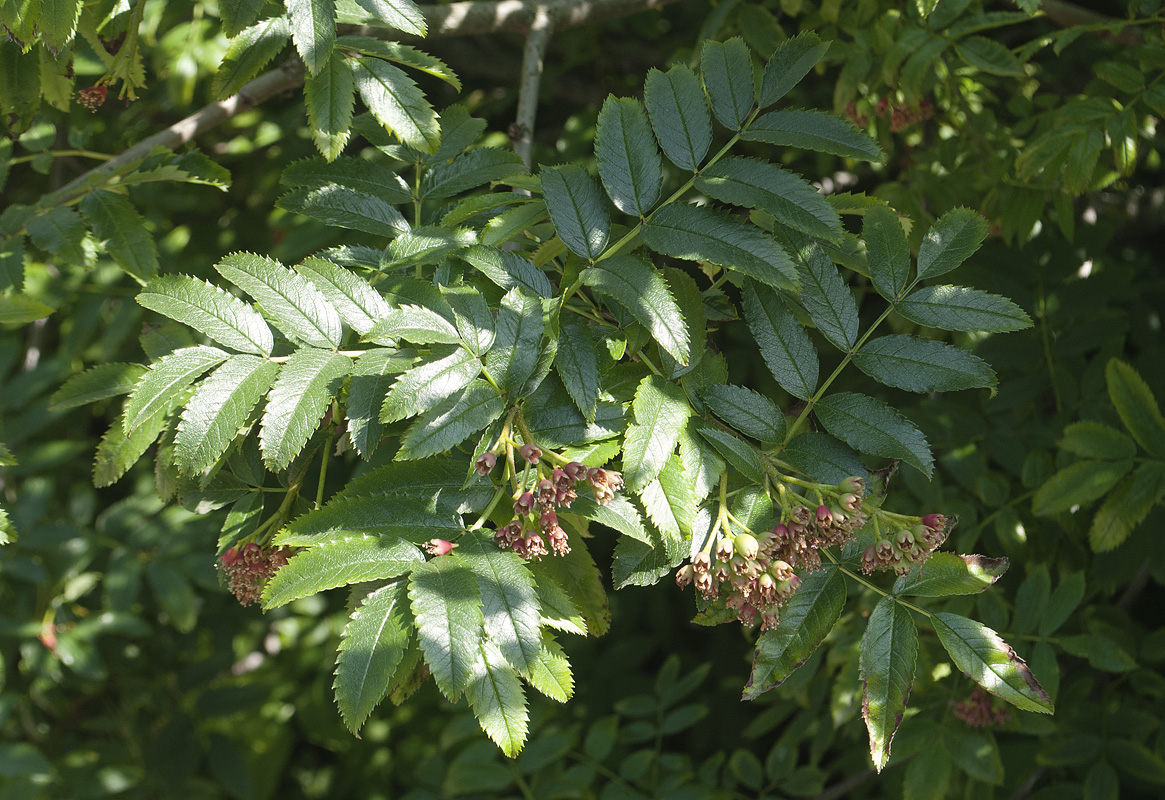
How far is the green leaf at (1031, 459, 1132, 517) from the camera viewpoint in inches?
66.9

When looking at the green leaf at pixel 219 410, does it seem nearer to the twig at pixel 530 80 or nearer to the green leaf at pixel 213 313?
the green leaf at pixel 213 313

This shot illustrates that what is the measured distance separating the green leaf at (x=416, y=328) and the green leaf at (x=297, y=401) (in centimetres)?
9

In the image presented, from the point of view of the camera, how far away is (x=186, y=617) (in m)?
2.50

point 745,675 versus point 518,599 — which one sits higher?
point 518,599

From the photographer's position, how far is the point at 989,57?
6.20 feet

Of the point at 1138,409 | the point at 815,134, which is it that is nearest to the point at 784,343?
the point at 815,134

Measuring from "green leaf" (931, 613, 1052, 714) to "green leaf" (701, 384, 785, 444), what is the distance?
0.35 m

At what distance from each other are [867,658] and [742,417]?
14.5 inches

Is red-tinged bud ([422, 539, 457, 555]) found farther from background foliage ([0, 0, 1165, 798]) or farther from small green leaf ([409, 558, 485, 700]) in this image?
background foliage ([0, 0, 1165, 798])

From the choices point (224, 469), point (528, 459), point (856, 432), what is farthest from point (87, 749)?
point (856, 432)

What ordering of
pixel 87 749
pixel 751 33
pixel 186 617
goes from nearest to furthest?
pixel 751 33 < pixel 186 617 < pixel 87 749

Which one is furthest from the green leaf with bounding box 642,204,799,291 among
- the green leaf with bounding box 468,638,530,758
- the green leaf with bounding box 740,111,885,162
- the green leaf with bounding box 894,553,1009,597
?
the green leaf with bounding box 468,638,530,758

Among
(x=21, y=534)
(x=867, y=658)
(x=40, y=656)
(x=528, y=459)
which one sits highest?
(x=528, y=459)

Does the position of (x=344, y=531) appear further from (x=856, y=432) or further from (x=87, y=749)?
(x=87, y=749)
